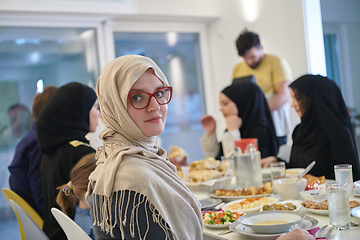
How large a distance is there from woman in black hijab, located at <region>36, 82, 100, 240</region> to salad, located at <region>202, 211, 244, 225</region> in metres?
0.84

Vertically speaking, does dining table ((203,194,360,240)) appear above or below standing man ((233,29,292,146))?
below

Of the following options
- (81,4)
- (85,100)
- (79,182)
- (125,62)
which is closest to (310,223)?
(125,62)

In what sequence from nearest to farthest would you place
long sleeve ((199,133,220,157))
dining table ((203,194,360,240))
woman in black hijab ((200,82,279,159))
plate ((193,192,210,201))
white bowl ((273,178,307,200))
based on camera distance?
dining table ((203,194,360,240)), white bowl ((273,178,307,200)), plate ((193,192,210,201)), woman in black hijab ((200,82,279,159)), long sleeve ((199,133,220,157))

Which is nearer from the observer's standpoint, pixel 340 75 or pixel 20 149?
pixel 20 149

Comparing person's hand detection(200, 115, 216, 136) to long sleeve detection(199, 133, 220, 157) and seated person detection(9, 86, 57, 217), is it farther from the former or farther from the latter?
seated person detection(9, 86, 57, 217)

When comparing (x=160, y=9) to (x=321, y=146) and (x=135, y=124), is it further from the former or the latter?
(x=135, y=124)

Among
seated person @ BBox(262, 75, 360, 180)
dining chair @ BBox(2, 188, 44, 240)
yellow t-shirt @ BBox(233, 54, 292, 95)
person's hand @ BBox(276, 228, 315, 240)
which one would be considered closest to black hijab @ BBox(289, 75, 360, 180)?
seated person @ BBox(262, 75, 360, 180)

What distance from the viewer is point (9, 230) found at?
11.8 ft

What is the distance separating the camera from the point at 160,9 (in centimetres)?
414

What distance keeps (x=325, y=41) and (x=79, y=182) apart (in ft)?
9.35

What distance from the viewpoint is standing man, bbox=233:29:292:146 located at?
11.5 ft

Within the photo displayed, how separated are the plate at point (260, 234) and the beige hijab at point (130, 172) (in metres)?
0.17

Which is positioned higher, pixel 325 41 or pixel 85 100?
pixel 325 41

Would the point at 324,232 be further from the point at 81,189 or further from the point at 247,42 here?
the point at 247,42
